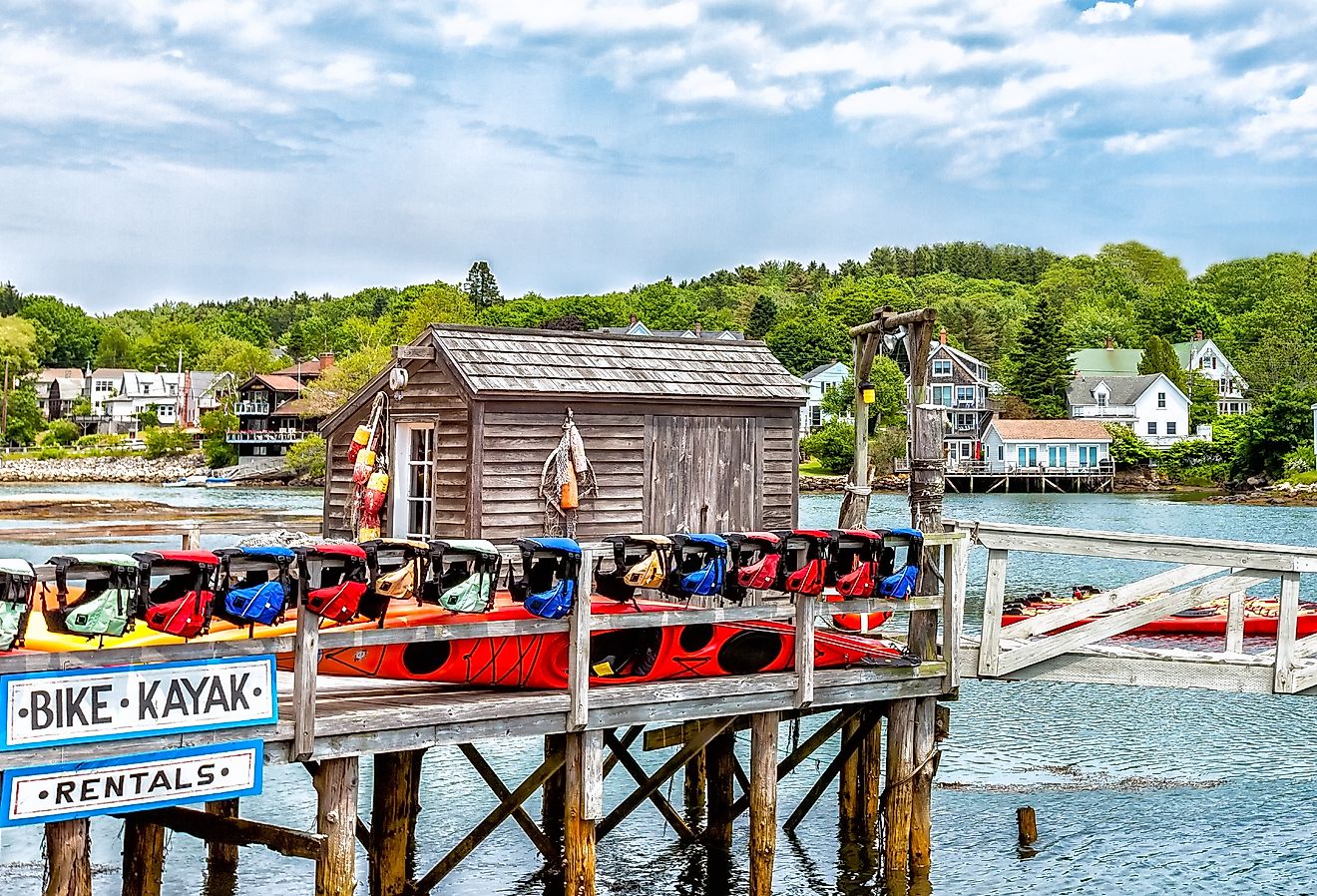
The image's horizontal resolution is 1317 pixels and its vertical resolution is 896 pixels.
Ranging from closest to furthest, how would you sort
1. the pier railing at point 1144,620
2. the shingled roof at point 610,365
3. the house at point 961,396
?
1. the pier railing at point 1144,620
2. the shingled roof at point 610,365
3. the house at point 961,396

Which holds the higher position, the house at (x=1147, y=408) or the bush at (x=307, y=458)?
the house at (x=1147, y=408)

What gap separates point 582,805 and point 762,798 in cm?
194

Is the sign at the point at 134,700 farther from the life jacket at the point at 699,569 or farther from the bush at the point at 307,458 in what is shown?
the bush at the point at 307,458

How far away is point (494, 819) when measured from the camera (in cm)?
1297

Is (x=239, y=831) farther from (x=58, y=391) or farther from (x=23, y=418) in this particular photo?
(x=58, y=391)

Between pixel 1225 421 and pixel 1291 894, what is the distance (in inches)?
3994

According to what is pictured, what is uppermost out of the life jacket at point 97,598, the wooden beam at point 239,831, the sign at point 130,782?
the life jacket at point 97,598

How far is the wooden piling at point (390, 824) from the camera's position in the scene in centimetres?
1332

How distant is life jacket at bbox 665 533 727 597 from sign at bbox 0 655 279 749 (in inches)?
140

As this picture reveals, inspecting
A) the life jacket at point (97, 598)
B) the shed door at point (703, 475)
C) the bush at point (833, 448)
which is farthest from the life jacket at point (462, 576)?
the bush at point (833, 448)

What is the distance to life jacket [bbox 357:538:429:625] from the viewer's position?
10.4 m

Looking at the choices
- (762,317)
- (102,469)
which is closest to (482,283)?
(762,317)

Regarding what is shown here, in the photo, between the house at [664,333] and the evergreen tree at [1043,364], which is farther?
the evergreen tree at [1043,364]

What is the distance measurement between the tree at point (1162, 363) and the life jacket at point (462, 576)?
113933 millimetres
